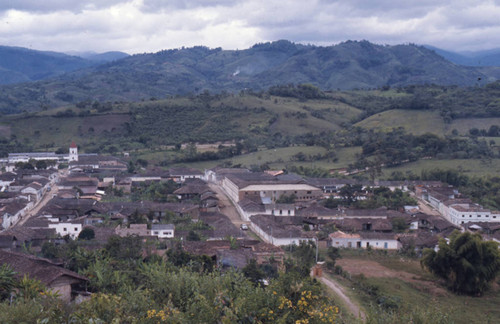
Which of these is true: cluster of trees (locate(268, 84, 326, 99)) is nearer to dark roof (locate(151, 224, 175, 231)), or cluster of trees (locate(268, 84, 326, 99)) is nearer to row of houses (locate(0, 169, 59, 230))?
row of houses (locate(0, 169, 59, 230))

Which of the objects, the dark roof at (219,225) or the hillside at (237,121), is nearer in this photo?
the dark roof at (219,225)

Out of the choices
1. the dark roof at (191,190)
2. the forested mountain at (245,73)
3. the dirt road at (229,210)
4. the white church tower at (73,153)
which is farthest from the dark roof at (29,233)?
the forested mountain at (245,73)

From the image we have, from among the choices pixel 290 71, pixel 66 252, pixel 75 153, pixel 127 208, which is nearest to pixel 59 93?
pixel 75 153

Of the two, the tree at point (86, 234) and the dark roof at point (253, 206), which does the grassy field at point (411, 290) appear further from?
the tree at point (86, 234)

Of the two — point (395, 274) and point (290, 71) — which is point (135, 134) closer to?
point (395, 274)

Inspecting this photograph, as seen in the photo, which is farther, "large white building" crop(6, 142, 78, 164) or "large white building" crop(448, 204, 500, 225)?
"large white building" crop(6, 142, 78, 164)

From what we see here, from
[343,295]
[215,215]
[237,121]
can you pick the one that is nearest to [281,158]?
[237,121]

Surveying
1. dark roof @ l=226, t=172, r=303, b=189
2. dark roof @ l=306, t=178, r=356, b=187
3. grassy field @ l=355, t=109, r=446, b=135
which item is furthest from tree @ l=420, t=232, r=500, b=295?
grassy field @ l=355, t=109, r=446, b=135
